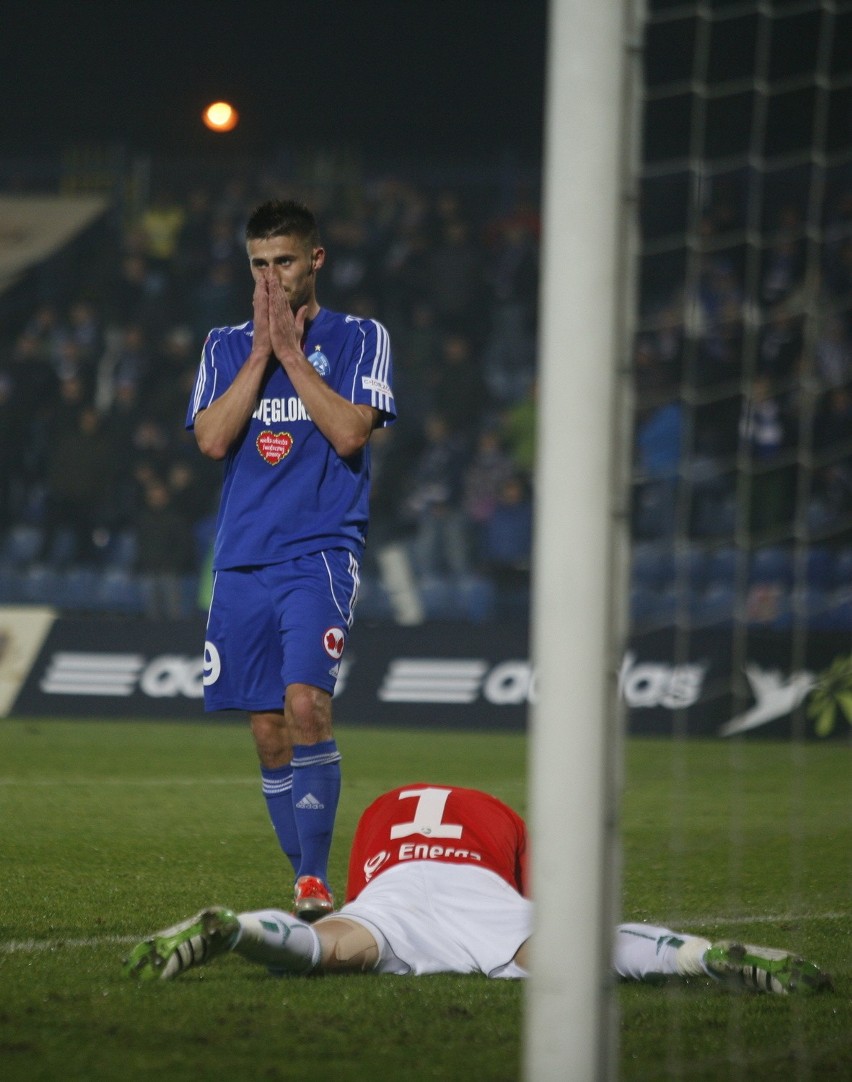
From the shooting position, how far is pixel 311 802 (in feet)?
13.1

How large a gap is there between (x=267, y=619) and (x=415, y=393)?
10209 mm

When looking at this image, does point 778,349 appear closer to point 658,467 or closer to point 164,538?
point 658,467

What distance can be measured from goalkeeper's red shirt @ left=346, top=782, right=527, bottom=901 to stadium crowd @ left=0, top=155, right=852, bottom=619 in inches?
227

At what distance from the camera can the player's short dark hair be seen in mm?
4219

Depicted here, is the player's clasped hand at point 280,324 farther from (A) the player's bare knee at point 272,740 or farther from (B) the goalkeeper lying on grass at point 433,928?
(B) the goalkeeper lying on grass at point 433,928

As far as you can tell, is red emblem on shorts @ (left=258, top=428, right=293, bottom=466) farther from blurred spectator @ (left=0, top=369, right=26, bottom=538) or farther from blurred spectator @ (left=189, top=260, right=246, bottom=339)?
blurred spectator @ (left=189, top=260, right=246, bottom=339)

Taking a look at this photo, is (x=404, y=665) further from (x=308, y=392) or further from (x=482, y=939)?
(x=482, y=939)

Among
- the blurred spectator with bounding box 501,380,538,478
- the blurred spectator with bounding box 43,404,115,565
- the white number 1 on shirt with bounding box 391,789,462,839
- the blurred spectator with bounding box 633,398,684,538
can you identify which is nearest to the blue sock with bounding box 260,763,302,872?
the white number 1 on shirt with bounding box 391,789,462,839

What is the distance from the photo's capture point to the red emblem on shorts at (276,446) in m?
4.26

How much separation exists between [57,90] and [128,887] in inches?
635

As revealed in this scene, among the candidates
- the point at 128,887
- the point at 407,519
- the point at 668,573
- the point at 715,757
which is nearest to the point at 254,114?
the point at 407,519

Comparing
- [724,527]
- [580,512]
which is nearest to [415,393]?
[724,527]

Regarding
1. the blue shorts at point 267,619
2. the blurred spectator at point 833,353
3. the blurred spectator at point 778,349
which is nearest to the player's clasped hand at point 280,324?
the blue shorts at point 267,619

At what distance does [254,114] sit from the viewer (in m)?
18.3
